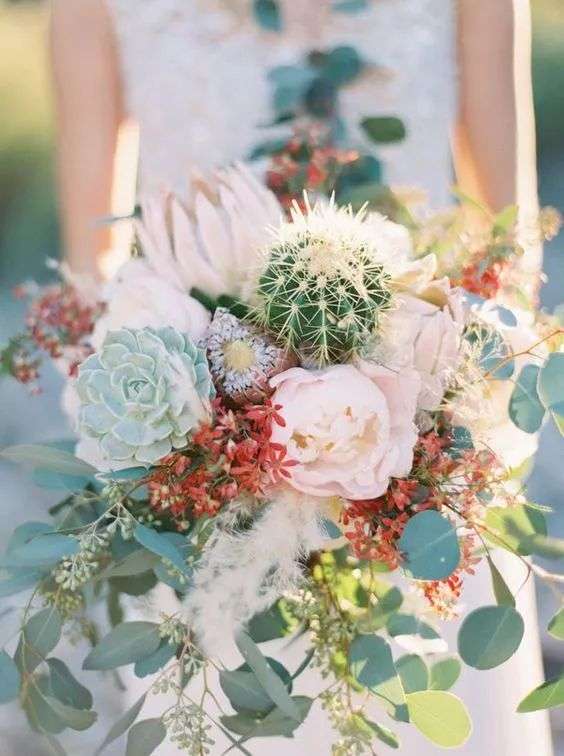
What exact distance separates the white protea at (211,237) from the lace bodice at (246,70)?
510mm

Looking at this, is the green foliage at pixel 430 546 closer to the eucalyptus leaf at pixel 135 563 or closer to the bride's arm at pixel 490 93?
the eucalyptus leaf at pixel 135 563

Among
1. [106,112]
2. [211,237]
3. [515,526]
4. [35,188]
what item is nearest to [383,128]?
[106,112]

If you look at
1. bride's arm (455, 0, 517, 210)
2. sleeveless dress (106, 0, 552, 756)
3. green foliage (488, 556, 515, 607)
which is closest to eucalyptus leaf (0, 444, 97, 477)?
green foliage (488, 556, 515, 607)

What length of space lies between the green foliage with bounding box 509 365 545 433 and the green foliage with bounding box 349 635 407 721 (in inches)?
8.6

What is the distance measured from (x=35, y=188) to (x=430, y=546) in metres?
4.45

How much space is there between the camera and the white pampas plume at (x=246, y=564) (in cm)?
84

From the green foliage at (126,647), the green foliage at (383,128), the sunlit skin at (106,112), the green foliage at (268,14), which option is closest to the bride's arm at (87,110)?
the sunlit skin at (106,112)

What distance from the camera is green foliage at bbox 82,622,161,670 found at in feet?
2.85

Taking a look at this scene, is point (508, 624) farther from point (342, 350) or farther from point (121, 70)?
point (121, 70)

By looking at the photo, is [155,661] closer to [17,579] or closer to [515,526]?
[17,579]

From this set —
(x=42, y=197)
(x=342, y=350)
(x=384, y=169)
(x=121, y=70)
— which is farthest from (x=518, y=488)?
(x=42, y=197)

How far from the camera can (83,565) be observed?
823 millimetres

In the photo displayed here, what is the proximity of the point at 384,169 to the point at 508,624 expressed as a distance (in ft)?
2.31

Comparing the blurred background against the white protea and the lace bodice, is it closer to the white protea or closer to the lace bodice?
the lace bodice
